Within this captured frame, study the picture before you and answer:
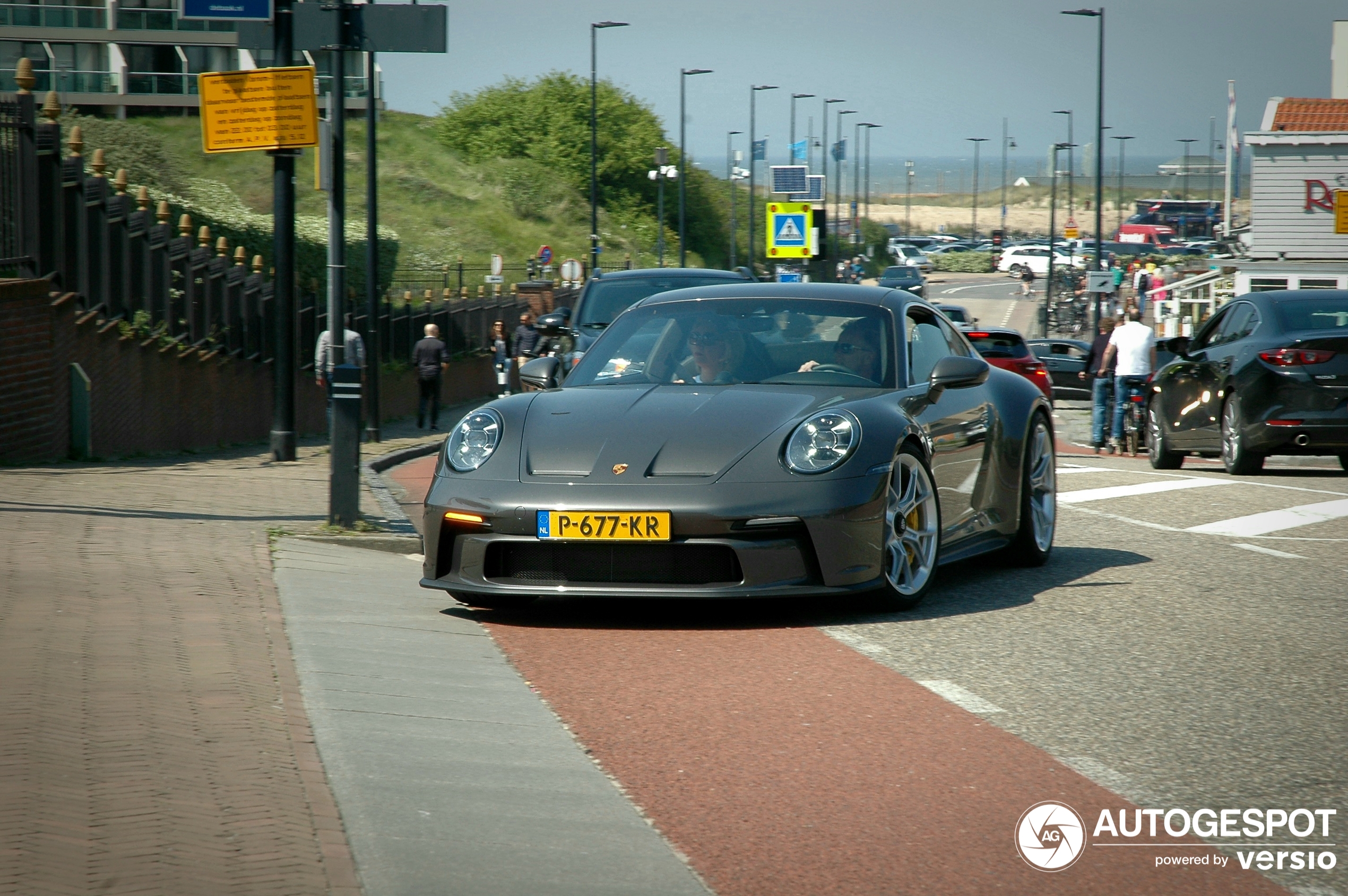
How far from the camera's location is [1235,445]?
13398 millimetres

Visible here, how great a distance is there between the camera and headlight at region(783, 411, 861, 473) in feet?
20.7

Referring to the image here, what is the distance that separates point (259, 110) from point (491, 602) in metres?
7.75

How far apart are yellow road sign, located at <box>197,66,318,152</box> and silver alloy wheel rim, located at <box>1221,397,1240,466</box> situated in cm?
815

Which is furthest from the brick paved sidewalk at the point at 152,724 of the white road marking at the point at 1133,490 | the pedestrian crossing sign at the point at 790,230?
the pedestrian crossing sign at the point at 790,230

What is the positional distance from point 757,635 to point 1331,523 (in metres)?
5.15

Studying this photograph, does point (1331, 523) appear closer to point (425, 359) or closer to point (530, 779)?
point (530, 779)

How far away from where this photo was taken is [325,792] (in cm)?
393

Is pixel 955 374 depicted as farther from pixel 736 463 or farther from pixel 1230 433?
pixel 1230 433

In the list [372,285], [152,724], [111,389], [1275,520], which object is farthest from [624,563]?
[372,285]

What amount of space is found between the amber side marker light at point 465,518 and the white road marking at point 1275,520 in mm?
5057

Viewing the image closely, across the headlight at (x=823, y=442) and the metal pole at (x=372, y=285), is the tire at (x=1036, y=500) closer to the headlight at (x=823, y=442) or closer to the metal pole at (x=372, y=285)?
the headlight at (x=823, y=442)

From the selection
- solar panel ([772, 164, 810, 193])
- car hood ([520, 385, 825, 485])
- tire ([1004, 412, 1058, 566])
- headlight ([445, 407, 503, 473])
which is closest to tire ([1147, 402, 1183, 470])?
tire ([1004, 412, 1058, 566])

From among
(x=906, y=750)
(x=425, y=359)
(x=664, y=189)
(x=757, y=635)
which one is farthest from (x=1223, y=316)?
(x=664, y=189)

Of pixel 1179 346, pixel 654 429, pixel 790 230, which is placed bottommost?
pixel 654 429
